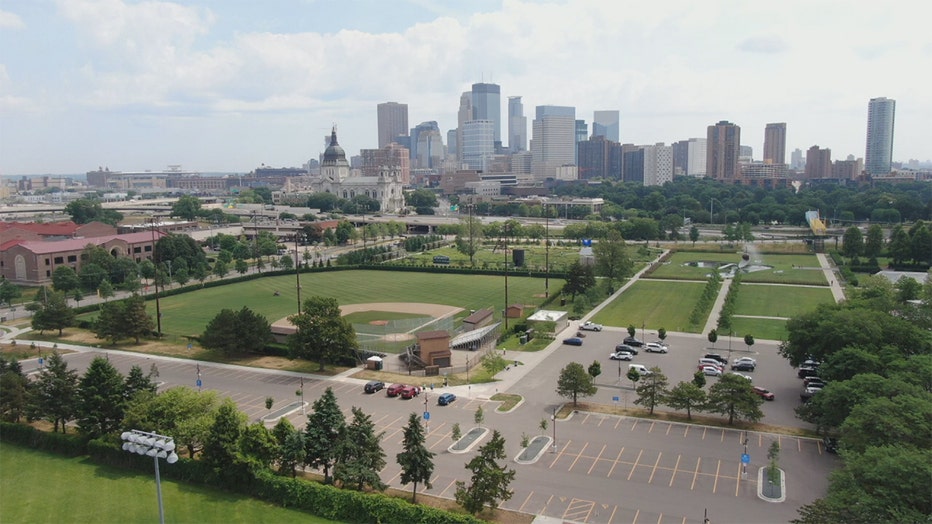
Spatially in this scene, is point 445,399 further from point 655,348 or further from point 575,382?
point 655,348

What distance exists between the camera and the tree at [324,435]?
20.3m

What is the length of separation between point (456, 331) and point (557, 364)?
6792 mm

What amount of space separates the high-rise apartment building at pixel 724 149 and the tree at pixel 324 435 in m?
181

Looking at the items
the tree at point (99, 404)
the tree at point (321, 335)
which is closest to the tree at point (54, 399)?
the tree at point (99, 404)

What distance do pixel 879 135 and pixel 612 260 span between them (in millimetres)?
172443

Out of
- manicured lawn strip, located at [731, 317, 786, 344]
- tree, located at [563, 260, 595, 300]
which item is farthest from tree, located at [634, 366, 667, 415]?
tree, located at [563, 260, 595, 300]

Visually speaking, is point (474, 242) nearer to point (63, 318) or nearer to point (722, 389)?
point (63, 318)

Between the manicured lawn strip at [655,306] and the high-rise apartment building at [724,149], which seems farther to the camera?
the high-rise apartment building at [724,149]

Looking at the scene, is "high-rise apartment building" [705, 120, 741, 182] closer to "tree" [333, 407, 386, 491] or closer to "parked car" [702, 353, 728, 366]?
"parked car" [702, 353, 728, 366]

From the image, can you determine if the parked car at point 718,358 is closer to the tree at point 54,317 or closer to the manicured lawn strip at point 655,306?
the manicured lawn strip at point 655,306

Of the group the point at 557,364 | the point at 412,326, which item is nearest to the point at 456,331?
the point at 412,326

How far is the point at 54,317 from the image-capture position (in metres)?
41.2

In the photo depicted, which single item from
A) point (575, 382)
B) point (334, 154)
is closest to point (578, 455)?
point (575, 382)

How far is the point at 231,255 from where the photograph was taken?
72.8 metres
